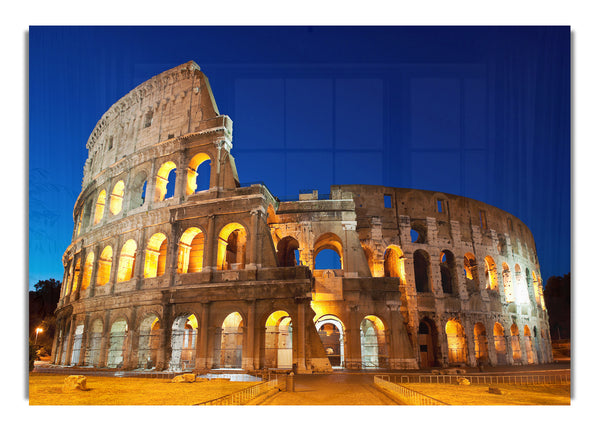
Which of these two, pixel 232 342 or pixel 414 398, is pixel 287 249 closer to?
pixel 232 342

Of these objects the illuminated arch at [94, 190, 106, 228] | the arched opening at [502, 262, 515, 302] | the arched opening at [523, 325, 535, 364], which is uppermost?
the illuminated arch at [94, 190, 106, 228]

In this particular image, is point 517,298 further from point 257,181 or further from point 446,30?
point 446,30

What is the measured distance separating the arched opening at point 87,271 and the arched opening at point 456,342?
2079 centimetres

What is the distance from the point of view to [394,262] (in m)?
25.5

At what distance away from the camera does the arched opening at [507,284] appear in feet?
91.5

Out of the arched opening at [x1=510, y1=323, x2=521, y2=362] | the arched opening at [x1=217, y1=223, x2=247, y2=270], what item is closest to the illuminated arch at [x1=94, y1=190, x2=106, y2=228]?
the arched opening at [x1=217, y1=223, x2=247, y2=270]

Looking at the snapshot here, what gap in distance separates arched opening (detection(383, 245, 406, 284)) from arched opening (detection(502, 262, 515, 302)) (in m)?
8.38

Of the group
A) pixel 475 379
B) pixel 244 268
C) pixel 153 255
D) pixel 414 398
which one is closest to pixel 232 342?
pixel 244 268

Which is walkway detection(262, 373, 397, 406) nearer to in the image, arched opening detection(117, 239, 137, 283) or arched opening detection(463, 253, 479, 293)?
arched opening detection(117, 239, 137, 283)

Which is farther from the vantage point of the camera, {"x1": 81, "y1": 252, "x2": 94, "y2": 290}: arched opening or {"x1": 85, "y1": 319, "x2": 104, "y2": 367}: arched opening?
{"x1": 81, "y1": 252, "x2": 94, "y2": 290}: arched opening

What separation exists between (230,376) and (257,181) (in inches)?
337

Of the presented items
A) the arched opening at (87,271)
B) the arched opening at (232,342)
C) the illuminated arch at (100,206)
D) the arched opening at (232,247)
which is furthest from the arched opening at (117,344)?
the illuminated arch at (100,206)

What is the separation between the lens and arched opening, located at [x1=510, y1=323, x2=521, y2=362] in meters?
26.3

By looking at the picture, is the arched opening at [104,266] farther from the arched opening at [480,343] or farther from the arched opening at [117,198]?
the arched opening at [480,343]
